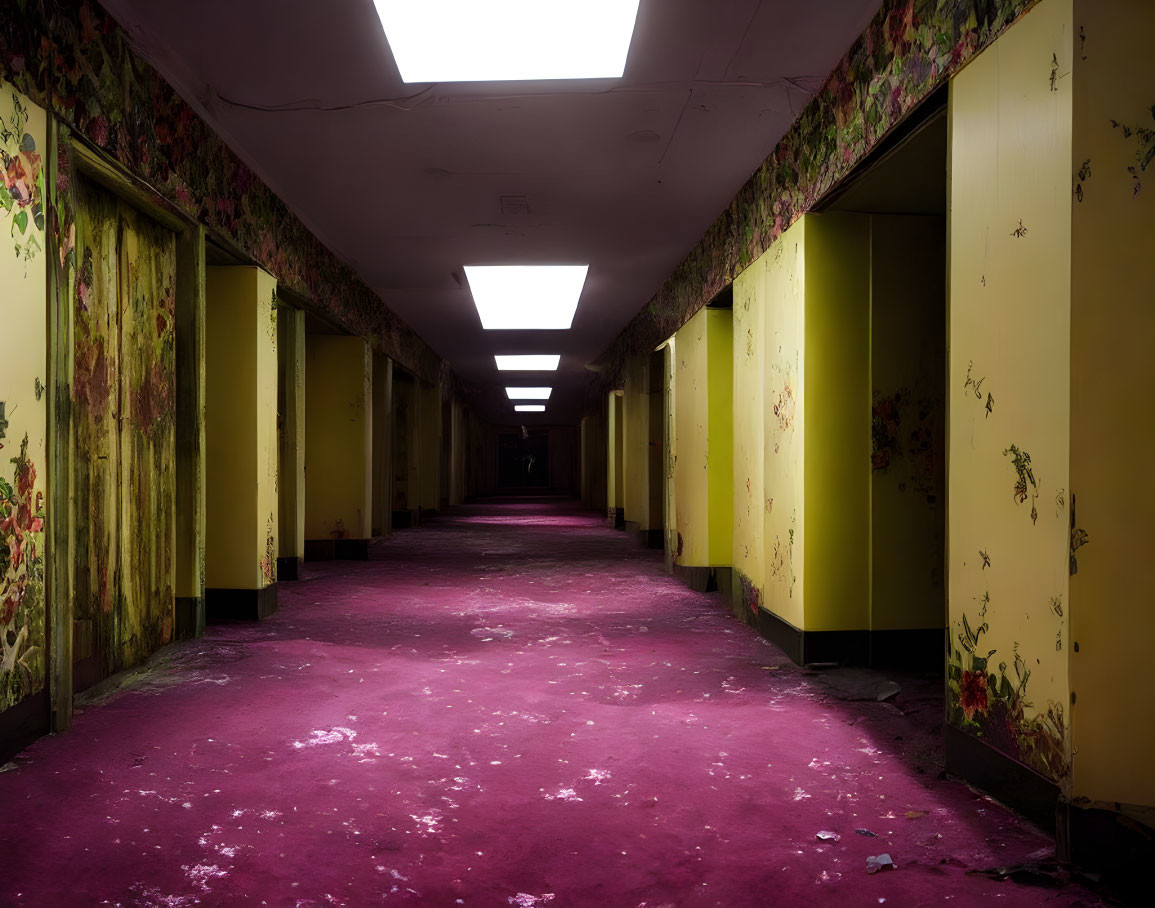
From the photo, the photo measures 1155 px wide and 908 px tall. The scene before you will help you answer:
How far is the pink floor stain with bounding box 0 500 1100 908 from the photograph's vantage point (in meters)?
1.74

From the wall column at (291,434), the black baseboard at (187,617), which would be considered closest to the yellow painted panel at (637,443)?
the wall column at (291,434)

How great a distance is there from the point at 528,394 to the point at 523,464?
53.2ft

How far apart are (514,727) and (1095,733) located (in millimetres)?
1718

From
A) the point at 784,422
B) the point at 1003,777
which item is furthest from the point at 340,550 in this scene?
the point at 1003,777

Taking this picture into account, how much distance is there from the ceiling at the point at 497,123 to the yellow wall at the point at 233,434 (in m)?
0.85

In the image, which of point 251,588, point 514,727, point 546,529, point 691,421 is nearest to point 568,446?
point 546,529

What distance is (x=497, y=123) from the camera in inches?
155

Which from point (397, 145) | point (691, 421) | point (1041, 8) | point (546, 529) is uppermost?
point (397, 145)

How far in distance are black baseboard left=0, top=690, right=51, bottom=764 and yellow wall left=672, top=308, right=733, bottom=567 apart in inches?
171

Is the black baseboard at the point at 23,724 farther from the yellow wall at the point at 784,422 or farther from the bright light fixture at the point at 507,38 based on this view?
the yellow wall at the point at 784,422

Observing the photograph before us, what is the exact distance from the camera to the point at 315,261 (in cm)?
616

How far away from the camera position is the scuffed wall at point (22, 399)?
2447mm

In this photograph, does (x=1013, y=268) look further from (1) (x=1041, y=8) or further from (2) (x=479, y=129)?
(2) (x=479, y=129)

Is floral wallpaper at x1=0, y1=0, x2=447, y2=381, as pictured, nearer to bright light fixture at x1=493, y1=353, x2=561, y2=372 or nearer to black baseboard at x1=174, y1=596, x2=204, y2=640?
black baseboard at x1=174, y1=596, x2=204, y2=640
